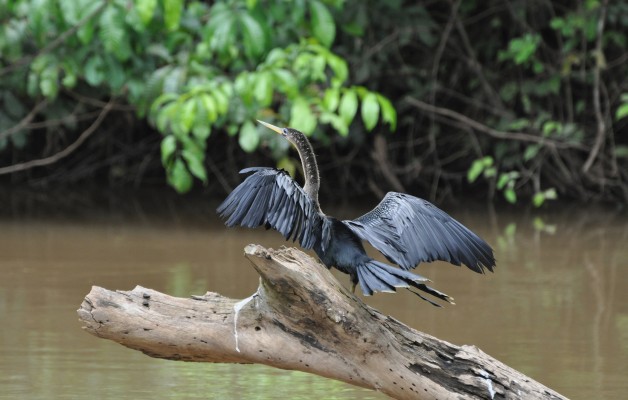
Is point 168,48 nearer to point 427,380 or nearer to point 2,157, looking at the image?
point 2,157

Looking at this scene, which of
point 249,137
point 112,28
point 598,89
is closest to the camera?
point 112,28

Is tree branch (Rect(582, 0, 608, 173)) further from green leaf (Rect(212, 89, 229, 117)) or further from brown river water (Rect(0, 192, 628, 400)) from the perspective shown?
green leaf (Rect(212, 89, 229, 117))

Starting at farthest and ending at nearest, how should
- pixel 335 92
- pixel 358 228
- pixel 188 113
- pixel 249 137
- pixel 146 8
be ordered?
pixel 249 137 < pixel 335 92 < pixel 146 8 < pixel 188 113 < pixel 358 228

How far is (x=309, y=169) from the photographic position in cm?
338

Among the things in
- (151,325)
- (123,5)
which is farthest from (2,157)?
(151,325)

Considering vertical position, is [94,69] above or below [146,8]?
below

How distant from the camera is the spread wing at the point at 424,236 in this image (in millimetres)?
Result: 3207

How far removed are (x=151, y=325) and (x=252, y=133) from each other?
3569mm

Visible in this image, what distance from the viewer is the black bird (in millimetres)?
2941

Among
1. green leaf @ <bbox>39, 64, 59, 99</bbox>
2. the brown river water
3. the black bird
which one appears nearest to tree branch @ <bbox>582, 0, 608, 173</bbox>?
the brown river water

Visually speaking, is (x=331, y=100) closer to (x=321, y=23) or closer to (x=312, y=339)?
(x=321, y=23)

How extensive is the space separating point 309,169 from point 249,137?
3.08 m

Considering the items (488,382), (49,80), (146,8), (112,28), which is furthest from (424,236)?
(49,80)

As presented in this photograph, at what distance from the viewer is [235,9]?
6.05 metres
